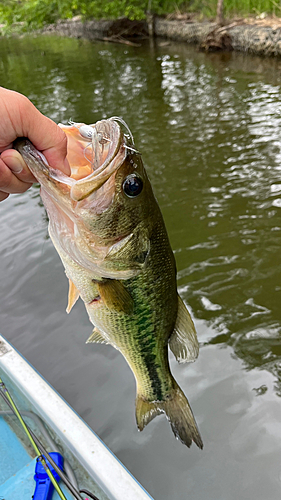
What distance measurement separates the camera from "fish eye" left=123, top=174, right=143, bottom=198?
143 centimetres

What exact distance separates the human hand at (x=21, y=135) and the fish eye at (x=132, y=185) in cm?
22

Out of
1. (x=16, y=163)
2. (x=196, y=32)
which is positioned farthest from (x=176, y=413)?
(x=196, y=32)

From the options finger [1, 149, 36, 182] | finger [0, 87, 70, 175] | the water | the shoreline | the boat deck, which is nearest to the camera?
finger [0, 87, 70, 175]

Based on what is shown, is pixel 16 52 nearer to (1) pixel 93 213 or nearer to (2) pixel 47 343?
(2) pixel 47 343

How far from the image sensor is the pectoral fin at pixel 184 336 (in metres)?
1.85

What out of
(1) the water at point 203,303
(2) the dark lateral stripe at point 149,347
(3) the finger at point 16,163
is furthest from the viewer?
(1) the water at point 203,303

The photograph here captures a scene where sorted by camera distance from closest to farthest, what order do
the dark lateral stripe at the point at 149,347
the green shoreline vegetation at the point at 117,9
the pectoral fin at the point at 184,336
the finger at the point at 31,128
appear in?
the finger at the point at 31,128, the dark lateral stripe at the point at 149,347, the pectoral fin at the point at 184,336, the green shoreline vegetation at the point at 117,9

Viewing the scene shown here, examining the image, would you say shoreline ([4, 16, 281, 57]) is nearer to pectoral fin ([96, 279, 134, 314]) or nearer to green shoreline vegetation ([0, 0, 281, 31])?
green shoreline vegetation ([0, 0, 281, 31])

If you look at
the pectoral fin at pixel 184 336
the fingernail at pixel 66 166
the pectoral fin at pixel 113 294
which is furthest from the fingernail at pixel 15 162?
the pectoral fin at pixel 184 336

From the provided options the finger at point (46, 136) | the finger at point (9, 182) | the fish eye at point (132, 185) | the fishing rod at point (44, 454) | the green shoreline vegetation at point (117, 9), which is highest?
the green shoreline vegetation at point (117, 9)

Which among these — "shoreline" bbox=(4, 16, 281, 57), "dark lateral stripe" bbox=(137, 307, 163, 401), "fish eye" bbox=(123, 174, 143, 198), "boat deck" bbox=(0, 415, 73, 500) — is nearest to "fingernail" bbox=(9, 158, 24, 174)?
"fish eye" bbox=(123, 174, 143, 198)

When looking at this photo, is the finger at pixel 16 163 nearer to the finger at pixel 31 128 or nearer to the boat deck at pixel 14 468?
the finger at pixel 31 128

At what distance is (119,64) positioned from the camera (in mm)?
16469

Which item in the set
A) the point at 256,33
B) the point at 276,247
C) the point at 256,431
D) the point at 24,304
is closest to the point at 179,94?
the point at 256,33
